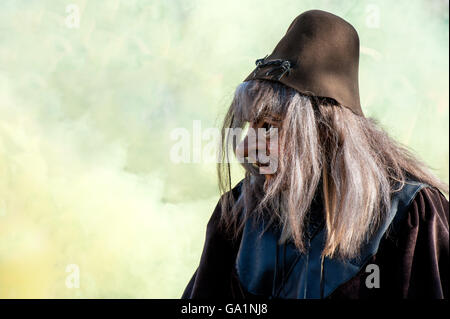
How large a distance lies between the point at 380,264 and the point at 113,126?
4.97ft

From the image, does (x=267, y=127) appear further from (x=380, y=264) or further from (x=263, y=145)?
(x=380, y=264)

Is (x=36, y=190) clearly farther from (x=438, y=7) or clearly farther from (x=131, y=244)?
(x=438, y=7)

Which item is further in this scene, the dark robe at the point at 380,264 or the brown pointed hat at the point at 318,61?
the brown pointed hat at the point at 318,61

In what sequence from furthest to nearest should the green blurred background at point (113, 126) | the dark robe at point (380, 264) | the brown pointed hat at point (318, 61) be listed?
the green blurred background at point (113, 126)
the brown pointed hat at point (318, 61)
the dark robe at point (380, 264)

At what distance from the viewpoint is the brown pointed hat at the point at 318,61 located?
1630 millimetres

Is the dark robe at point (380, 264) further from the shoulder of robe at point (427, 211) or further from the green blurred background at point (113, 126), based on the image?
the green blurred background at point (113, 126)

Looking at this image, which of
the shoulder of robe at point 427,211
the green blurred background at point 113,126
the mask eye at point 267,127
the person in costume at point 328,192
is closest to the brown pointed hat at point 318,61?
the person in costume at point 328,192

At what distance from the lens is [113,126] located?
8.84 feet

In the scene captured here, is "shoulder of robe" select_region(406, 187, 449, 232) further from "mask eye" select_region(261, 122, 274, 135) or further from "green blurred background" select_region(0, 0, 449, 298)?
"green blurred background" select_region(0, 0, 449, 298)

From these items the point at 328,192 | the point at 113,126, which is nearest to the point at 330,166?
the point at 328,192

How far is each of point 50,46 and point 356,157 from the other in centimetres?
157

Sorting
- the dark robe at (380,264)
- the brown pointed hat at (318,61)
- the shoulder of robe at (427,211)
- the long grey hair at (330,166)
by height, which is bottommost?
the dark robe at (380,264)

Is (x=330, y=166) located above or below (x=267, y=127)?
below

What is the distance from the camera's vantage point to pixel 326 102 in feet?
5.41
